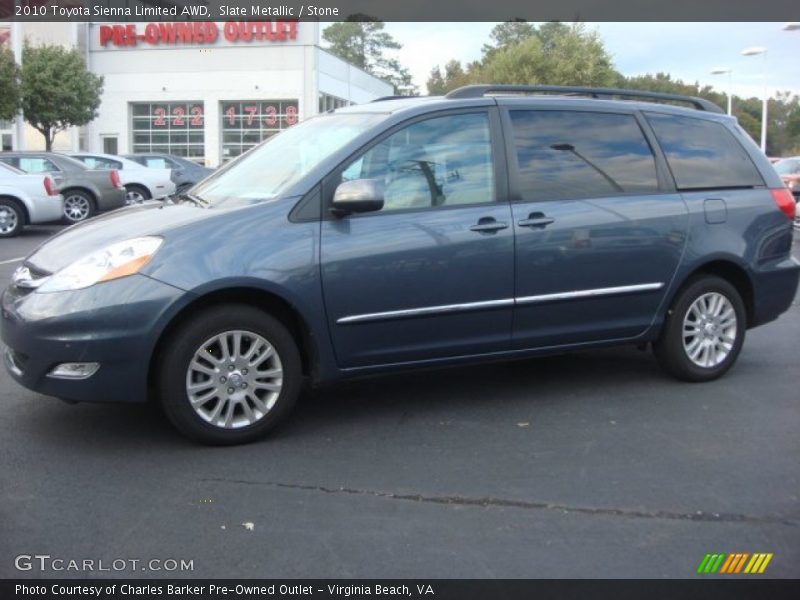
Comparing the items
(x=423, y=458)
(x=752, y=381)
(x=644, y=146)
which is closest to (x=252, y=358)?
(x=423, y=458)

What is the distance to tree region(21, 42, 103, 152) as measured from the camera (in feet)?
105

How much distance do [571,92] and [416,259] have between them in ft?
6.02

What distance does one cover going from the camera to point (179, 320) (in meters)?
4.16

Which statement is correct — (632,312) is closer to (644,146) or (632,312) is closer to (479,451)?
(644,146)

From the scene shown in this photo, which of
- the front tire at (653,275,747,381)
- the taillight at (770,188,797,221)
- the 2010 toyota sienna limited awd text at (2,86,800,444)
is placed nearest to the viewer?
the 2010 toyota sienna limited awd text at (2,86,800,444)

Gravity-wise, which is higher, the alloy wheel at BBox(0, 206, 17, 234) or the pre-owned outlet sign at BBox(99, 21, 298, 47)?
the pre-owned outlet sign at BBox(99, 21, 298, 47)

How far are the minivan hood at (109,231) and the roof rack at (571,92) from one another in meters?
1.68

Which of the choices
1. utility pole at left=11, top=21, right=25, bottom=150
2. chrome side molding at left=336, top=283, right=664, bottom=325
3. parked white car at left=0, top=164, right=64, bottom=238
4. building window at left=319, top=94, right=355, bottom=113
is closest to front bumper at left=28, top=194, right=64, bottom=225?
parked white car at left=0, top=164, right=64, bottom=238

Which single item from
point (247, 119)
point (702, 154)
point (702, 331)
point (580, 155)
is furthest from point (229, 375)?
point (247, 119)

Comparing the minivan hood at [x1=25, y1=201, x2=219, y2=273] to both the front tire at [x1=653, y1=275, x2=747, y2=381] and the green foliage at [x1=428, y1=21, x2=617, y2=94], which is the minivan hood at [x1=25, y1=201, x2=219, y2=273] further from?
the green foliage at [x1=428, y1=21, x2=617, y2=94]

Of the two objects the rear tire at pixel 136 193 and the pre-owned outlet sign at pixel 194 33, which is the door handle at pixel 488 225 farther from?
the pre-owned outlet sign at pixel 194 33

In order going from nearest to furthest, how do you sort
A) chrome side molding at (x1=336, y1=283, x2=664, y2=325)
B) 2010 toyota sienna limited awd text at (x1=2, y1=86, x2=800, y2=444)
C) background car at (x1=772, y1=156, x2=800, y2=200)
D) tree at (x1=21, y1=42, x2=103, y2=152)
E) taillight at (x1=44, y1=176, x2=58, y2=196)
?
2010 toyota sienna limited awd text at (x1=2, y1=86, x2=800, y2=444)
chrome side molding at (x1=336, y1=283, x2=664, y2=325)
taillight at (x1=44, y1=176, x2=58, y2=196)
background car at (x1=772, y1=156, x2=800, y2=200)
tree at (x1=21, y1=42, x2=103, y2=152)

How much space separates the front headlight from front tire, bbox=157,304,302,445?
15.2 inches
